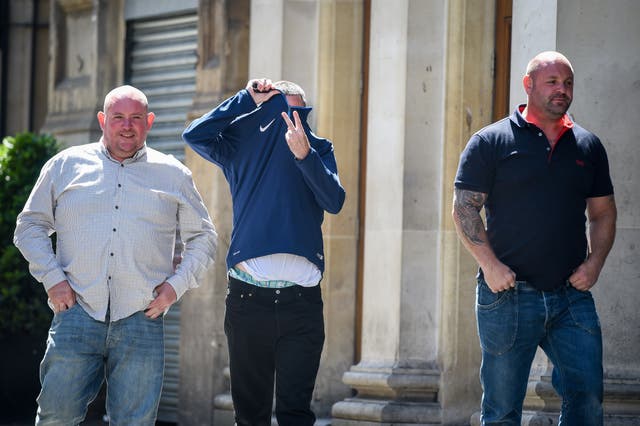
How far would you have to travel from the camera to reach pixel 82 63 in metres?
11.3

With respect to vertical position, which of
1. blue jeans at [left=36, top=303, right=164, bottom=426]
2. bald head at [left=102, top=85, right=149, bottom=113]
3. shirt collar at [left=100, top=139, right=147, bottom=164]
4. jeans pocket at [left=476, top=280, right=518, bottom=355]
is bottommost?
blue jeans at [left=36, top=303, right=164, bottom=426]

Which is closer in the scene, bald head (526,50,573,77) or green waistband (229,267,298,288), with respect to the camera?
bald head (526,50,573,77)

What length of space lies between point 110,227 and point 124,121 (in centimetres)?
50

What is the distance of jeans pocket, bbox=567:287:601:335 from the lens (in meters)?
5.68

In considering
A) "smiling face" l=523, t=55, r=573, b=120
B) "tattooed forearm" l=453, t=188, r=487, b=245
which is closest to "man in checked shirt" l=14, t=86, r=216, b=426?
"tattooed forearm" l=453, t=188, r=487, b=245

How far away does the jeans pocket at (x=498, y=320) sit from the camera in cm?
574

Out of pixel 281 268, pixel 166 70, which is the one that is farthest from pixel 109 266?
pixel 166 70

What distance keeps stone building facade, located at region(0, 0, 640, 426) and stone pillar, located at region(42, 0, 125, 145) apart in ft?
4.19

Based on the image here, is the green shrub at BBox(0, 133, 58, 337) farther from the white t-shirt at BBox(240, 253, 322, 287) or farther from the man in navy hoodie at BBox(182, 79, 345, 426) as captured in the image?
the white t-shirt at BBox(240, 253, 322, 287)

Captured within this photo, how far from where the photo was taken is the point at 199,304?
9.66 metres

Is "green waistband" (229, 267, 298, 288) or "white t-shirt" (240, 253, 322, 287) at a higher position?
"white t-shirt" (240, 253, 322, 287)

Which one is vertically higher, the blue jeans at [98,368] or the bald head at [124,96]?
the bald head at [124,96]

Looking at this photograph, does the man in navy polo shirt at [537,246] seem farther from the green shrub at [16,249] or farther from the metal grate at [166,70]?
the green shrub at [16,249]

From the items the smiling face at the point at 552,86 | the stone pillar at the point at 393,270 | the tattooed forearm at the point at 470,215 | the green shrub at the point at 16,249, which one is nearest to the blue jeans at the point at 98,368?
the tattooed forearm at the point at 470,215
